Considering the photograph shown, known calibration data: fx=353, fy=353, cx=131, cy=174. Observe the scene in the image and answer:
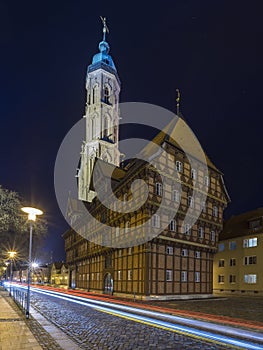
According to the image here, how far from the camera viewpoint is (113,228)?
127 ft

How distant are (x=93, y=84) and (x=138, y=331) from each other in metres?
73.7

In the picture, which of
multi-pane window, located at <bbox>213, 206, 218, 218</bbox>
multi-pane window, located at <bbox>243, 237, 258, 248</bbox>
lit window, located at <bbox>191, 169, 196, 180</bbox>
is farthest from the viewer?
multi-pane window, located at <bbox>243, 237, 258, 248</bbox>

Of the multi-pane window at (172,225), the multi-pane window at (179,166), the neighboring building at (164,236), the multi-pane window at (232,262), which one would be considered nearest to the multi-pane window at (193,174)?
the neighboring building at (164,236)

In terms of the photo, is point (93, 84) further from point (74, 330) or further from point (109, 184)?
point (74, 330)

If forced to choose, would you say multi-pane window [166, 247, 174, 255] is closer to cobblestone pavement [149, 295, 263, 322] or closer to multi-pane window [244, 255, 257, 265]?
cobblestone pavement [149, 295, 263, 322]

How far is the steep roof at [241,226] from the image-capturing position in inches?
1752


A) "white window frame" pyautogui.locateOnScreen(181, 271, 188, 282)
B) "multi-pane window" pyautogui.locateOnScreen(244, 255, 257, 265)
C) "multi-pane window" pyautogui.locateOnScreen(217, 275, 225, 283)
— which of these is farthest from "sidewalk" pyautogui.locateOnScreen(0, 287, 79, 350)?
"multi-pane window" pyautogui.locateOnScreen(217, 275, 225, 283)

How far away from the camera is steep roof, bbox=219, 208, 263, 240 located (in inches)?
1752

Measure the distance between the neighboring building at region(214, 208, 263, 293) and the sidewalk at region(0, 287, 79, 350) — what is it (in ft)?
110

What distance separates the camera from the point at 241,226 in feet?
157

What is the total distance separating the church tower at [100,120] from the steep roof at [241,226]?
31859 millimetres

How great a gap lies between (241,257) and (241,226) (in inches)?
178

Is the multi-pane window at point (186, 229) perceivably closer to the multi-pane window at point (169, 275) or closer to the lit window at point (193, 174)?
the multi-pane window at point (169, 275)

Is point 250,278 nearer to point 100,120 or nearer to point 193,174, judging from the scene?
point 193,174
